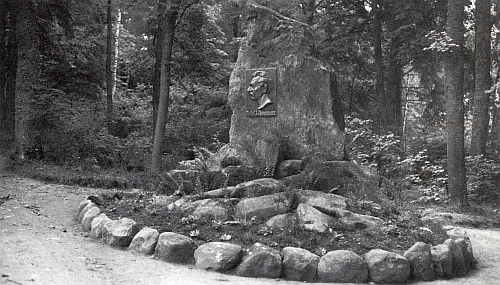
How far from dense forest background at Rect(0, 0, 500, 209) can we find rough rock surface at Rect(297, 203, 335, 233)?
6.50m

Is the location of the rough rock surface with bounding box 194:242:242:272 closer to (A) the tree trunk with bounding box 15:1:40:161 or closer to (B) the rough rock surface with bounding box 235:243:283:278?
(B) the rough rock surface with bounding box 235:243:283:278

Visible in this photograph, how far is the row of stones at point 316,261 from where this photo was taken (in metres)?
6.60

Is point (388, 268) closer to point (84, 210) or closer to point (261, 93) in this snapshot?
point (261, 93)

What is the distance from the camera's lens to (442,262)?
700 centimetres

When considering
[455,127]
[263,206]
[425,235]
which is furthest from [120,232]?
[455,127]

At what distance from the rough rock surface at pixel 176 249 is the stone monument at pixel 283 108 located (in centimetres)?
289

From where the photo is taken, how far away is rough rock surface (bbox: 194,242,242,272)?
676 cm

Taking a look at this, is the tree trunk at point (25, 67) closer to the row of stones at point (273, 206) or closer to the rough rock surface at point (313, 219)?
the row of stones at point (273, 206)

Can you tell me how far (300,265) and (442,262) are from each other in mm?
1921

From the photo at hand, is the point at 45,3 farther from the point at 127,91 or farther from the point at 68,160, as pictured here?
the point at 127,91

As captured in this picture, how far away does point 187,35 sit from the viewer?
18.2 meters

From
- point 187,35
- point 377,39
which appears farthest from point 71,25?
point 377,39

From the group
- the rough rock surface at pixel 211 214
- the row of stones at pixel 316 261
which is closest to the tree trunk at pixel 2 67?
the rough rock surface at pixel 211 214

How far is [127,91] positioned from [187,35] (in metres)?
8.09
